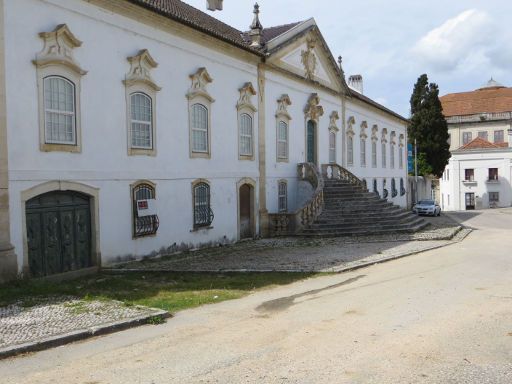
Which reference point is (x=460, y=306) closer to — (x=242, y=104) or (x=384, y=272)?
(x=384, y=272)

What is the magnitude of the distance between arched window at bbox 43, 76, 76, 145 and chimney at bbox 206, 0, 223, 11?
11.6 m

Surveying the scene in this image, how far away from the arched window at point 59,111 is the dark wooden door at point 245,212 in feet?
28.3

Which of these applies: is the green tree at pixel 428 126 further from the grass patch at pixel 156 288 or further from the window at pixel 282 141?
the grass patch at pixel 156 288

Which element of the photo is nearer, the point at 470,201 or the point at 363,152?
the point at 363,152

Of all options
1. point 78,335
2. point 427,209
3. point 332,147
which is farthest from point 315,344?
point 427,209

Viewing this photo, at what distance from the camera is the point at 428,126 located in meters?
48.5

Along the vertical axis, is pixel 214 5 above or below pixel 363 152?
above

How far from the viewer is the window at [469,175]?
60.0m

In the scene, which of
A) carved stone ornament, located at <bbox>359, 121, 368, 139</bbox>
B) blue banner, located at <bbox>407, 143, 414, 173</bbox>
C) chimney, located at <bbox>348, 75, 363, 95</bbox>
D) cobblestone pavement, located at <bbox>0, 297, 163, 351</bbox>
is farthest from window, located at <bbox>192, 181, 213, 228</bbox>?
blue banner, located at <bbox>407, 143, 414, 173</bbox>

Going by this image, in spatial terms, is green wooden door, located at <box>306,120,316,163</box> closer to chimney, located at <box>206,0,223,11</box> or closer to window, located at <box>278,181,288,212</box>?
window, located at <box>278,181,288,212</box>

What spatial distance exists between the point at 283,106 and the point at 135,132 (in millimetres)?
9758

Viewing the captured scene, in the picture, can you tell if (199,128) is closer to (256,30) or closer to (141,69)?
(141,69)

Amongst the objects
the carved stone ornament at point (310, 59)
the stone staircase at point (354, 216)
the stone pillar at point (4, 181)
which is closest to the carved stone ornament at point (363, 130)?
the stone staircase at point (354, 216)

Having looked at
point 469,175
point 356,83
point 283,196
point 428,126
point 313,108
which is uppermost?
point 356,83
